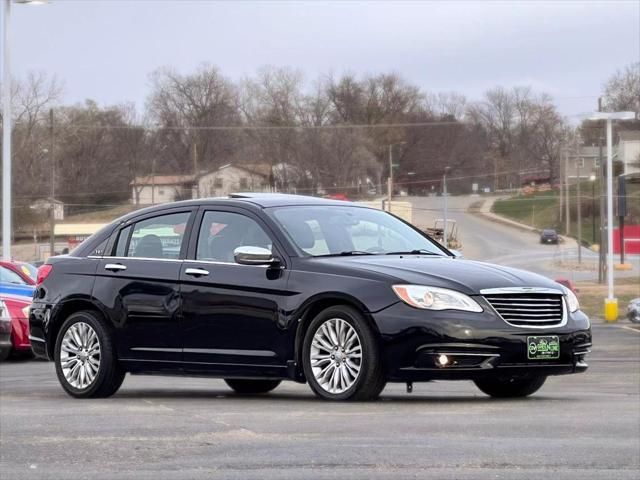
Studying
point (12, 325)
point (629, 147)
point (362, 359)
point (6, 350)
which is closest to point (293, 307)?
point (362, 359)

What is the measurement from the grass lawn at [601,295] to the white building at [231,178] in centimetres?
3321

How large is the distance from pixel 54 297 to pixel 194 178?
86.4 m

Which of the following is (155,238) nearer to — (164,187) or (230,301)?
(230,301)

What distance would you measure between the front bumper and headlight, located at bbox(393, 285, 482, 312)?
0.12ft

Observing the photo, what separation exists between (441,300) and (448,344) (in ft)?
1.02

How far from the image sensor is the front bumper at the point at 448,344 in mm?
8688

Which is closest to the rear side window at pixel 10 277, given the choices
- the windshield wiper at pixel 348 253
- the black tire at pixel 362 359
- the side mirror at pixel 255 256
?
the side mirror at pixel 255 256

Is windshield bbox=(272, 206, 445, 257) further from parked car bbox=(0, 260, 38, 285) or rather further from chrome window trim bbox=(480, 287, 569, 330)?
parked car bbox=(0, 260, 38, 285)

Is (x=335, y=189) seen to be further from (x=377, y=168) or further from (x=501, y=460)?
(x=501, y=460)

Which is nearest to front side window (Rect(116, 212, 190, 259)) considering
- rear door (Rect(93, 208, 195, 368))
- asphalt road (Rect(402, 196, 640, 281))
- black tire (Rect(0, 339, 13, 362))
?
rear door (Rect(93, 208, 195, 368))

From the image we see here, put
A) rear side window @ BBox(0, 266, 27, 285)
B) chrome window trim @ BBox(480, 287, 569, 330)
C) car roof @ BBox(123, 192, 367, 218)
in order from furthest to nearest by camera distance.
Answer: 1. rear side window @ BBox(0, 266, 27, 285)
2. car roof @ BBox(123, 192, 367, 218)
3. chrome window trim @ BBox(480, 287, 569, 330)

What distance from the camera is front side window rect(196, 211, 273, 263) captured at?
32.0 ft

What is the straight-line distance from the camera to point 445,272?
8969 millimetres

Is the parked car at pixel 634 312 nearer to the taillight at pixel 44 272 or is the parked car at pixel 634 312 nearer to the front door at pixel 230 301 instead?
the taillight at pixel 44 272
